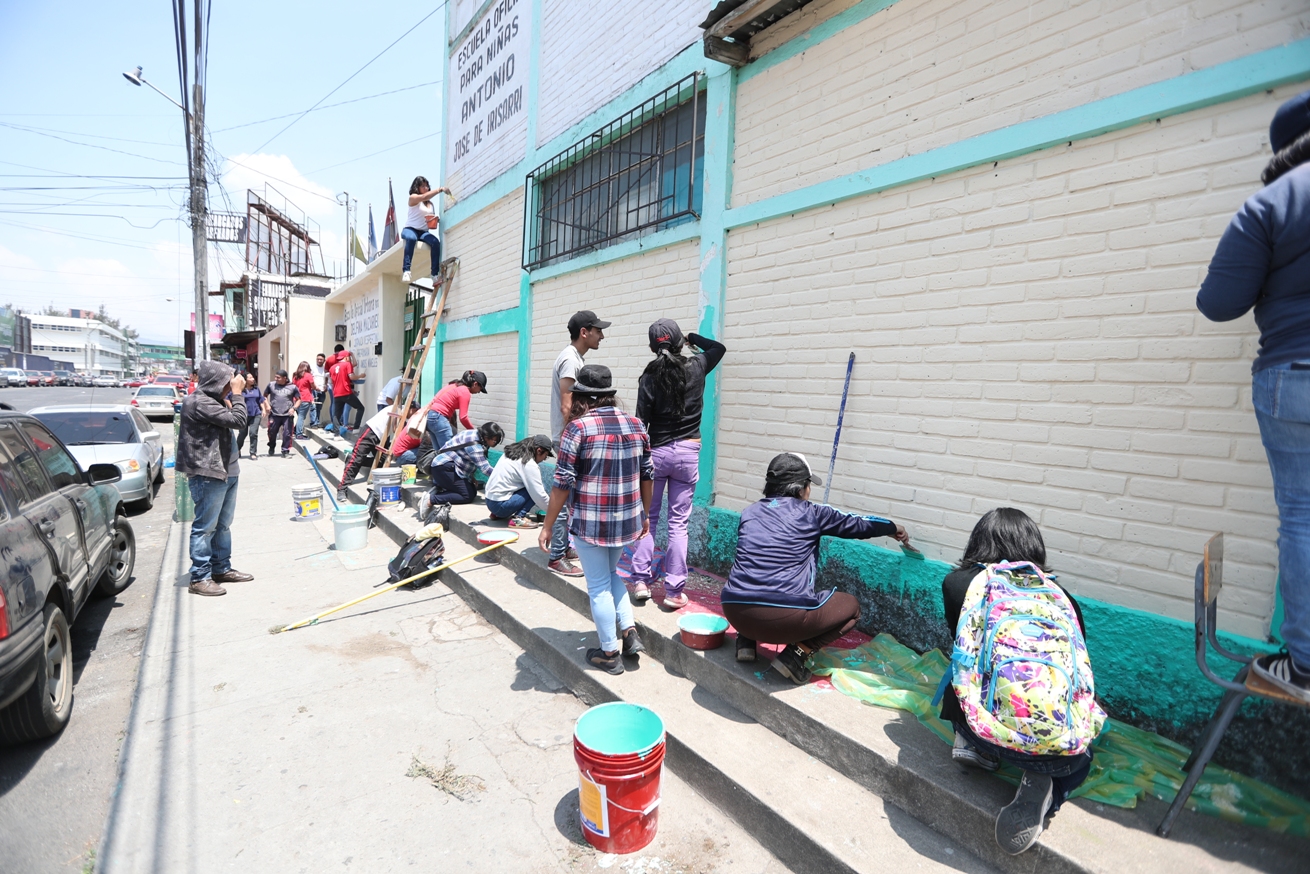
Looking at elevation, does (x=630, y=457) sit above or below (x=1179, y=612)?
above

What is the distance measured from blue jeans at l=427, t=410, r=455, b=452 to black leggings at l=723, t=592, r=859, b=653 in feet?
18.4

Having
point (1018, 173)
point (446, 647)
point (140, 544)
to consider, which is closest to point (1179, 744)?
point (1018, 173)

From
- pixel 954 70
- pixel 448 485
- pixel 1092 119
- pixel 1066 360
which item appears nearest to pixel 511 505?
pixel 448 485

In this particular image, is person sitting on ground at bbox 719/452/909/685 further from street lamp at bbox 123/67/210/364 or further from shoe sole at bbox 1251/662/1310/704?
street lamp at bbox 123/67/210/364

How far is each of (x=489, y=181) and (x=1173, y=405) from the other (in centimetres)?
820

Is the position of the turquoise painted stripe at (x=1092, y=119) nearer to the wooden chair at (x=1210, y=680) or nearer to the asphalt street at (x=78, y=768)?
the wooden chair at (x=1210, y=680)

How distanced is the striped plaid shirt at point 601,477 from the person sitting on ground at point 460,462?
3773 mm

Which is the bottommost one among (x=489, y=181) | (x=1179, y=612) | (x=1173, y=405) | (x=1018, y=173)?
(x=1179, y=612)

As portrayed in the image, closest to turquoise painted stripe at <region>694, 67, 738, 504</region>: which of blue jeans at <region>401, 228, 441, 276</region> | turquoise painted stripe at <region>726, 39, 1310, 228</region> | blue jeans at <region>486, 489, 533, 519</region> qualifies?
turquoise painted stripe at <region>726, 39, 1310, 228</region>

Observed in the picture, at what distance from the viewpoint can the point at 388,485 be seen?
7898 millimetres

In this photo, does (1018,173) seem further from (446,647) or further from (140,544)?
(140,544)

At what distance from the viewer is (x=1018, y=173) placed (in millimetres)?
3000

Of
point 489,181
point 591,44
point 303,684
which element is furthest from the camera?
point 489,181

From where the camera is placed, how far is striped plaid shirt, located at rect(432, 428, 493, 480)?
22.4 ft
